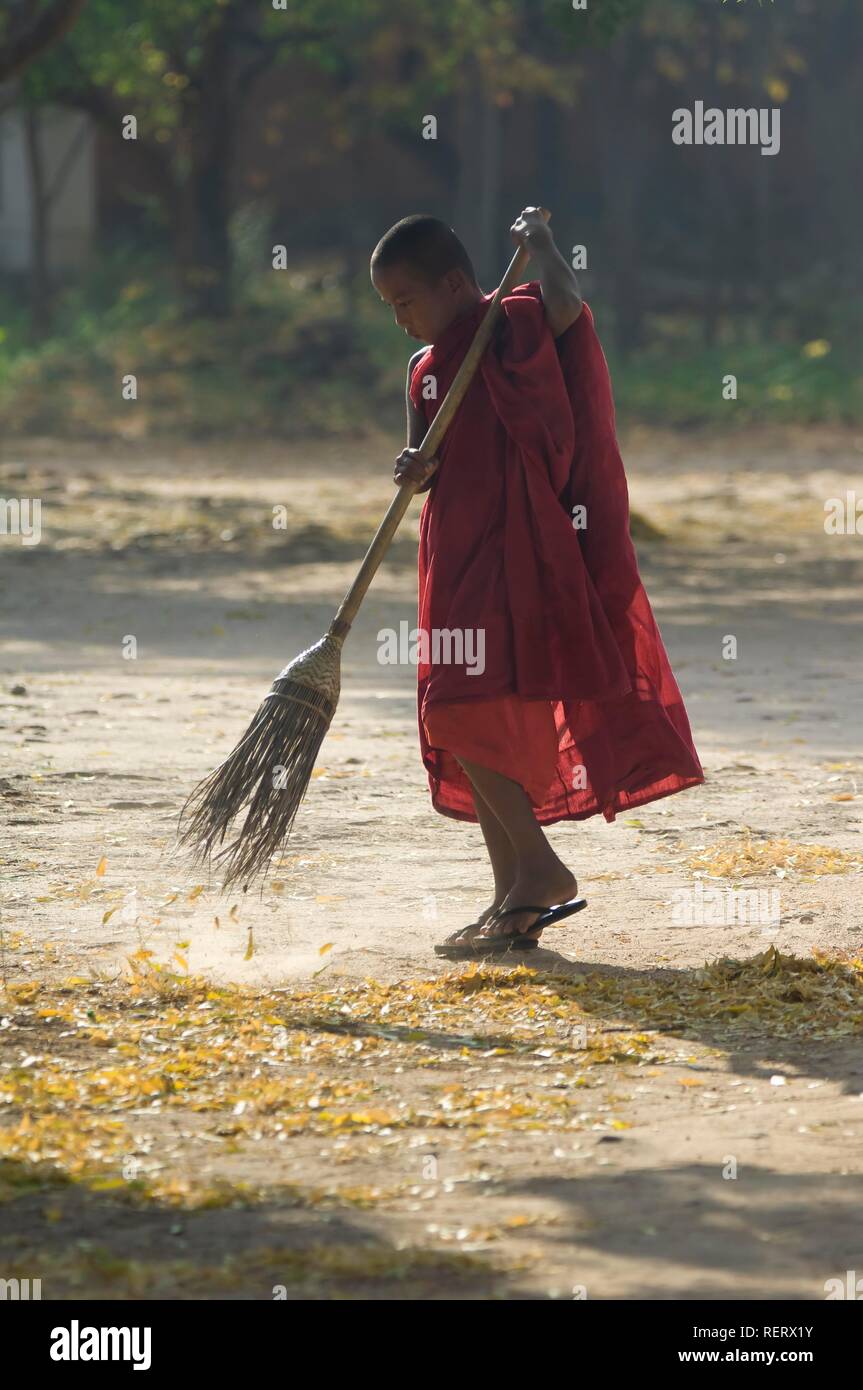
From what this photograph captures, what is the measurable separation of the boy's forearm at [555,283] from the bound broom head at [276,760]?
0.94 metres

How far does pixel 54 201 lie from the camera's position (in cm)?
2698

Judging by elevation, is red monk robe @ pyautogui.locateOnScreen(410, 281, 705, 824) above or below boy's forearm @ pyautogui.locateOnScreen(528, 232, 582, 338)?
below

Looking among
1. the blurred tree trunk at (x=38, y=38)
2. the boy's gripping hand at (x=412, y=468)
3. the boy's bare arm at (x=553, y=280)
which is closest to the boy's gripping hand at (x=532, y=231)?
the boy's bare arm at (x=553, y=280)

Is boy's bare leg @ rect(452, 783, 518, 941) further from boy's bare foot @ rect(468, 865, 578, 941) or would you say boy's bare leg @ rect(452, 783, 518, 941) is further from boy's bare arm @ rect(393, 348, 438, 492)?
boy's bare arm @ rect(393, 348, 438, 492)

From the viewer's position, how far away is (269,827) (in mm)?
4664

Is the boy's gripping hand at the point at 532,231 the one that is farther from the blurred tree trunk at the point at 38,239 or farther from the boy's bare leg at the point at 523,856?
the blurred tree trunk at the point at 38,239

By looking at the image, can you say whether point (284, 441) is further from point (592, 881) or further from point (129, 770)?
point (592, 881)

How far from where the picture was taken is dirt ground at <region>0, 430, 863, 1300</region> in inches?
120

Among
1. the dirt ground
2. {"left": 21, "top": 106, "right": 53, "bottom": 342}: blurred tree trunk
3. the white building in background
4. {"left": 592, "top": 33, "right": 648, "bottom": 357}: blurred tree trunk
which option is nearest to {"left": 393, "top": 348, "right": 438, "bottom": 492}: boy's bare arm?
the dirt ground

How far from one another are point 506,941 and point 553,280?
159 cm

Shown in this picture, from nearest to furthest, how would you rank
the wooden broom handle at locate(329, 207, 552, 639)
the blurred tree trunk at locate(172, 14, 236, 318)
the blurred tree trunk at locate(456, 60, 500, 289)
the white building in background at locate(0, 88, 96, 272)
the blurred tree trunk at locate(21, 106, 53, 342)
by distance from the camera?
the wooden broom handle at locate(329, 207, 552, 639) < the blurred tree trunk at locate(172, 14, 236, 318) < the blurred tree trunk at locate(456, 60, 500, 289) < the blurred tree trunk at locate(21, 106, 53, 342) < the white building in background at locate(0, 88, 96, 272)

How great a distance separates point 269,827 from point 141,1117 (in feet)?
3.76

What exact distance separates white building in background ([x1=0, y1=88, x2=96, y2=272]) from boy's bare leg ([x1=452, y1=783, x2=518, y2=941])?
23.7 metres

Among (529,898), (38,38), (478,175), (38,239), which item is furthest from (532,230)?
(38,239)
